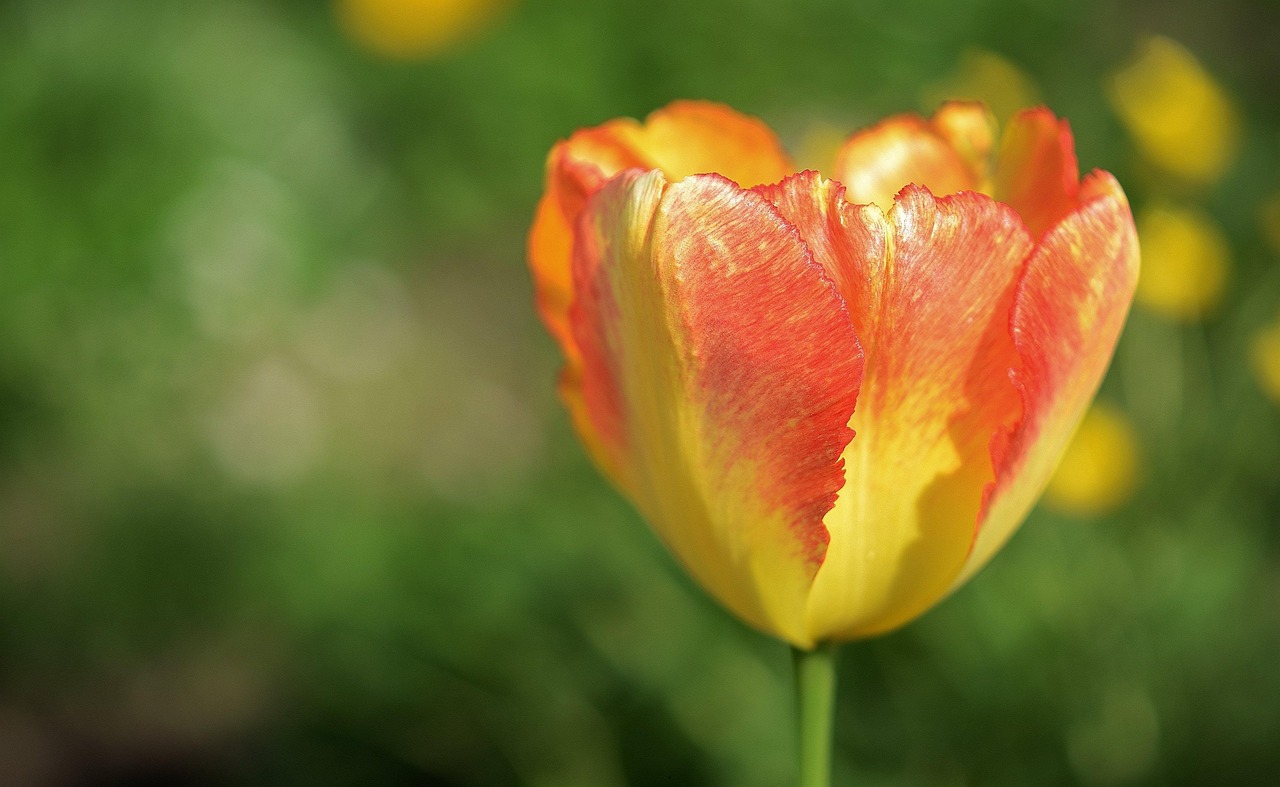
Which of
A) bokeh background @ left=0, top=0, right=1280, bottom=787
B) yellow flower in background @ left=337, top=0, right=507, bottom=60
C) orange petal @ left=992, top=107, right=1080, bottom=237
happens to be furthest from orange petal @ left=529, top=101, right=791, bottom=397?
yellow flower in background @ left=337, top=0, right=507, bottom=60

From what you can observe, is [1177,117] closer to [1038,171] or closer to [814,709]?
[1038,171]

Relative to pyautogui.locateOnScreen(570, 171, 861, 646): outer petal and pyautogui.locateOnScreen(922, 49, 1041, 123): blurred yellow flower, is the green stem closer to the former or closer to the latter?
pyautogui.locateOnScreen(570, 171, 861, 646): outer petal

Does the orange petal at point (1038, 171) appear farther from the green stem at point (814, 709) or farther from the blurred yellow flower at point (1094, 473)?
the blurred yellow flower at point (1094, 473)

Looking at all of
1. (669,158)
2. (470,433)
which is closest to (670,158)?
(669,158)

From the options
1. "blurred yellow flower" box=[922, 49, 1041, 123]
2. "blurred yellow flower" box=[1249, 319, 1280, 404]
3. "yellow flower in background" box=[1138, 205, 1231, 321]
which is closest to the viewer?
"blurred yellow flower" box=[1249, 319, 1280, 404]

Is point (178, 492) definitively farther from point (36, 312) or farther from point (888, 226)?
point (888, 226)

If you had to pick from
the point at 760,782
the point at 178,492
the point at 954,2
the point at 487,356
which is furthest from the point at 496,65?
the point at 760,782

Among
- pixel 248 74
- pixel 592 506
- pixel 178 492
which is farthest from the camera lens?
pixel 248 74
